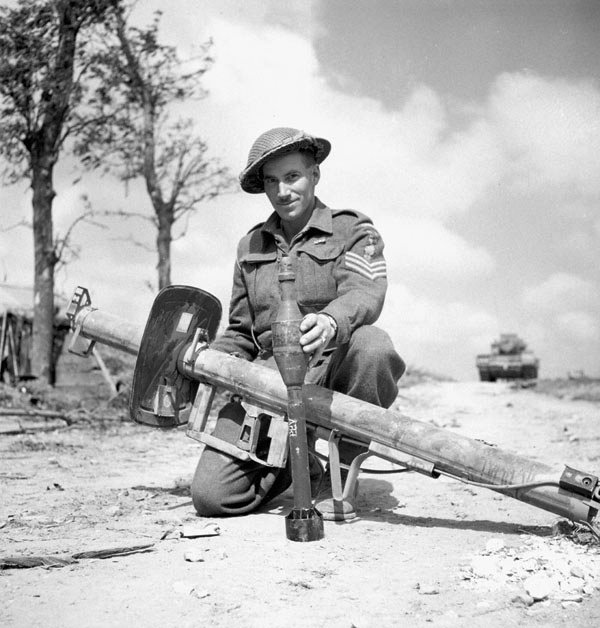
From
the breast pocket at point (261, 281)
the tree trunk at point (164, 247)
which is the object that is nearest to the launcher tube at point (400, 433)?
the breast pocket at point (261, 281)

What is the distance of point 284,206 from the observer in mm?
3311

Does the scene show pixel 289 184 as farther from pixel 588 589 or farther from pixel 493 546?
pixel 588 589

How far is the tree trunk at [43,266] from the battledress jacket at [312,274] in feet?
23.0

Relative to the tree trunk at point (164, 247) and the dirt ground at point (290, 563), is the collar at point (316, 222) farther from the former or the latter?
the tree trunk at point (164, 247)

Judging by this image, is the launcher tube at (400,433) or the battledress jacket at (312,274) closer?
the launcher tube at (400,433)

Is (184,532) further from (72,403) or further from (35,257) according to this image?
(35,257)

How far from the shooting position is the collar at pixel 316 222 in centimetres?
333

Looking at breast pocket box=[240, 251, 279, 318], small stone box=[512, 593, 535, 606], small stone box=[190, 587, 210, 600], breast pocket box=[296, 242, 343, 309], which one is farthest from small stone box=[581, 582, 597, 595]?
breast pocket box=[240, 251, 279, 318]

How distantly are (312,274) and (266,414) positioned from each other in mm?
711

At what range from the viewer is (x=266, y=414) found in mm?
3094

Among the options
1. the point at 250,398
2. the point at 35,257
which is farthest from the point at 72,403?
the point at 250,398

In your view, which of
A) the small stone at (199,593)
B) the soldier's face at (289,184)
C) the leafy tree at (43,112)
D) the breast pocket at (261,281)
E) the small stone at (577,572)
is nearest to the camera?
the small stone at (199,593)

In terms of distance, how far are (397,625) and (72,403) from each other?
7908mm

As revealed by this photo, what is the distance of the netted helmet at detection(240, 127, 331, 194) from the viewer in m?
3.14
